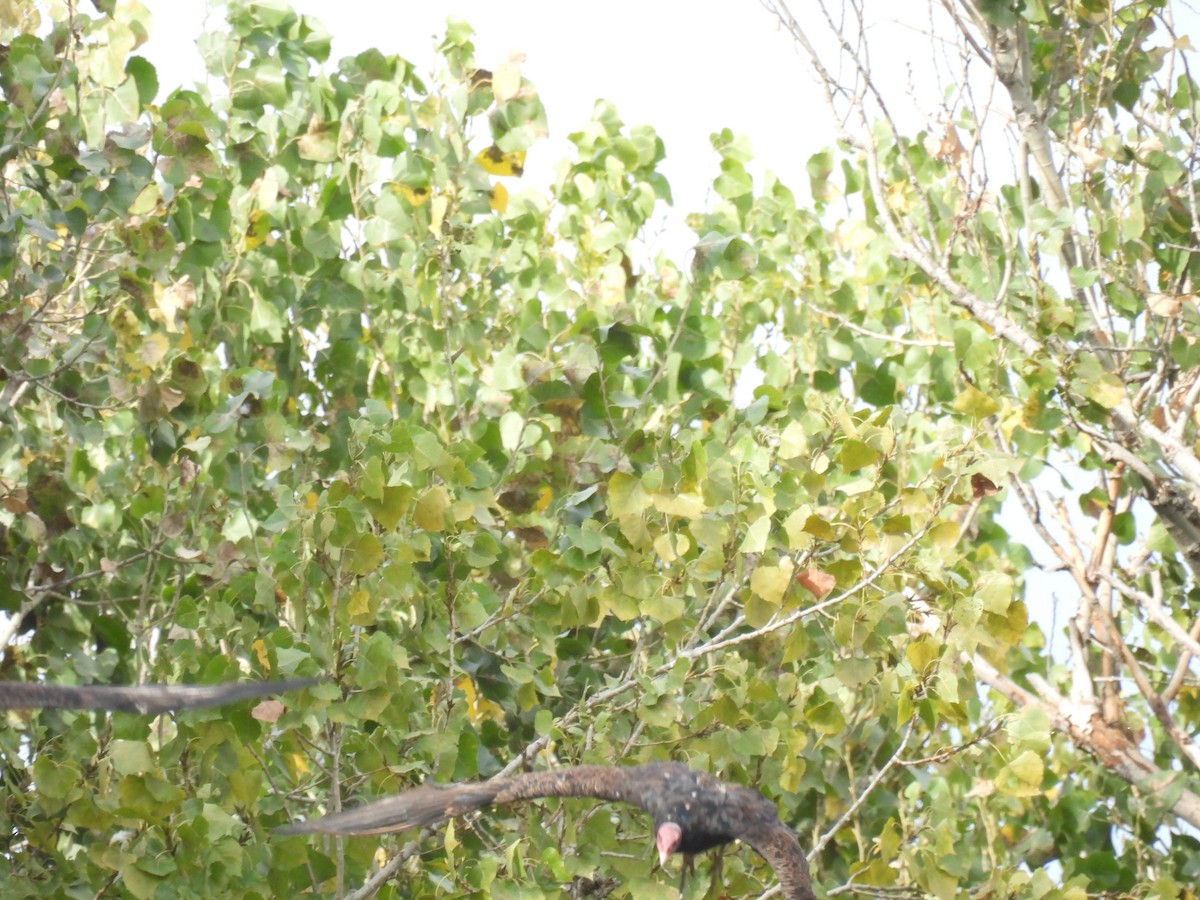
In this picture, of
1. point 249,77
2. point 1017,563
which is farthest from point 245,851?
point 1017,563

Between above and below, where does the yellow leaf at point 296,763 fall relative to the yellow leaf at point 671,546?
below

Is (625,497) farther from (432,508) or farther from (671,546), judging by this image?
(432,508)

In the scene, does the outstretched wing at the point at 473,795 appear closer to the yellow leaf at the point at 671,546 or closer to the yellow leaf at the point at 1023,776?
the yellow leaf at the point at 671,546

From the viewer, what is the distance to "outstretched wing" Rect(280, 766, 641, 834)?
4.99m

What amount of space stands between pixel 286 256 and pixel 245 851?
2.97 m

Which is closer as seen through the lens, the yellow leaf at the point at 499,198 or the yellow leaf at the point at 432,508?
the yellow leaf at the point at 432,508

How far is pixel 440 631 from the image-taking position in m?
5.69

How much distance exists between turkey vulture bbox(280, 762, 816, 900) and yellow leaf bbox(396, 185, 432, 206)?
9.32 feet

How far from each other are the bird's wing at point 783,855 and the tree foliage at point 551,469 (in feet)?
1.12

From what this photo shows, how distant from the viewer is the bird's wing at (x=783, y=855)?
15.7 feet

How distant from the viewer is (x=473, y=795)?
509 cm

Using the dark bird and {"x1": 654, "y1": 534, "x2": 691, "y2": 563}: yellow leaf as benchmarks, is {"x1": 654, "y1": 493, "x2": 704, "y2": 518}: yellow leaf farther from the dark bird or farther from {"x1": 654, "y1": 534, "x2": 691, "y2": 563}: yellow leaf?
the dark bird

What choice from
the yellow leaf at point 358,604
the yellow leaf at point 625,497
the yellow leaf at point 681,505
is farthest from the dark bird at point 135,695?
the yellow leaf at point 681,505

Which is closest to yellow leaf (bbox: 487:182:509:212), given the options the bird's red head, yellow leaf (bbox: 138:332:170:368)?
yellow leaf (bbox: 138:332:170:368)
